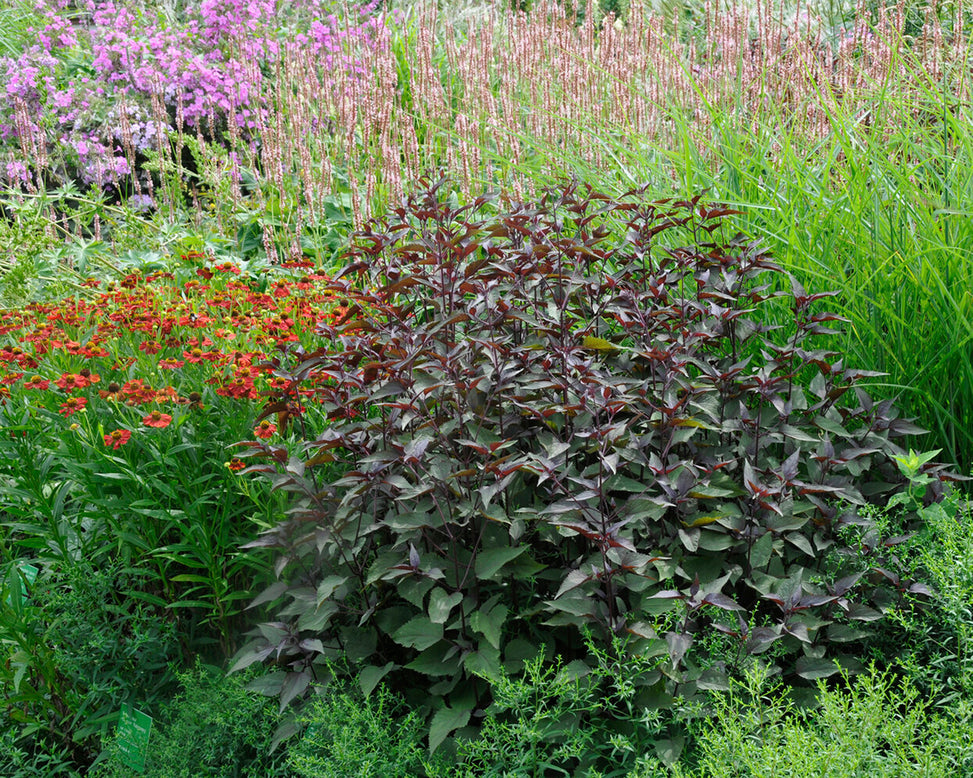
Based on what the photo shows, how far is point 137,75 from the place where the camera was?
5973 millimetres

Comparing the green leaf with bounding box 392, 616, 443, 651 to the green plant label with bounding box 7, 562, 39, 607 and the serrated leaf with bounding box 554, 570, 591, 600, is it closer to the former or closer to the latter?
the serrated leaf with bounding box 554, 570, 591, 600

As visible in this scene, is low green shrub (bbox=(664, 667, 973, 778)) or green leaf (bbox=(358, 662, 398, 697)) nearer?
low green shrub (bbox=(664, 667, 973, 778))

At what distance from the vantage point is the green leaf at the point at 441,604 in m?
1.67

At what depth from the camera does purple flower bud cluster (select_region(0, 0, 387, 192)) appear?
5.68 m

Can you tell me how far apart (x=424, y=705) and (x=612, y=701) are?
43cm

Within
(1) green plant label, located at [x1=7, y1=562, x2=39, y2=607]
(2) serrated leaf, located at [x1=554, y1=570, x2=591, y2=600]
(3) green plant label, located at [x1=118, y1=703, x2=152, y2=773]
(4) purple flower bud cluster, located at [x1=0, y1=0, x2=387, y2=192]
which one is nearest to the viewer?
(2) serrated leaf, located at [x1=554, y1=570, x2=591, y2=600]

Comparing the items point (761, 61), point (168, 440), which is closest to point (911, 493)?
point (168, 440)

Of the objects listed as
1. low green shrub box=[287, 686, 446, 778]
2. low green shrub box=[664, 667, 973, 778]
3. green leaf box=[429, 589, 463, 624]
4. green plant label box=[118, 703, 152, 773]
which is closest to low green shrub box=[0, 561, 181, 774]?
green plant label box=[118, 703, 152, 773]

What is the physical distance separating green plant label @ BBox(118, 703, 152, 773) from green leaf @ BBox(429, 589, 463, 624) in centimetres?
90

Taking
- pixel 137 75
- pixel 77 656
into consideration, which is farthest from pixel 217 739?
pixel 137 75

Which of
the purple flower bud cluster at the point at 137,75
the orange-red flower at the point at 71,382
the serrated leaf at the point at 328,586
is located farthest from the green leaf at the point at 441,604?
the purple flower bud cluster at the point at 137,75

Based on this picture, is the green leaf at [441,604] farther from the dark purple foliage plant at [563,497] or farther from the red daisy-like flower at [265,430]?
the red daisy-like flower at [265,430]

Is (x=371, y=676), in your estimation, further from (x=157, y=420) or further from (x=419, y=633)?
(x=157, y=420)

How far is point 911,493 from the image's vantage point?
6.27 feet
